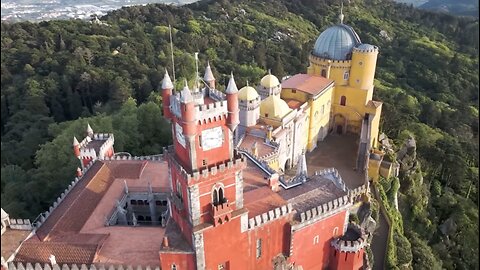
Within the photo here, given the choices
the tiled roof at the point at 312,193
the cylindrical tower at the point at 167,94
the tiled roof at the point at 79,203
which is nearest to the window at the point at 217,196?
the cylindrical tower at the point at 167,94

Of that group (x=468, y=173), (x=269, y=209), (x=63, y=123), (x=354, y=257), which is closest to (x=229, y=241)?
(x=269, y=209)

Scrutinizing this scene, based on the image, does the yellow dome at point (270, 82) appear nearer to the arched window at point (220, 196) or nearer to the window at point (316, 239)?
the window at point (316, 239)

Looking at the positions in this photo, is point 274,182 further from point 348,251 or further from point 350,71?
point 350,71

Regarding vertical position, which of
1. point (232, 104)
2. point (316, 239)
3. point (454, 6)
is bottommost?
point (316, 239)

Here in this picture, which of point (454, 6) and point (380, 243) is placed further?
point (380, 243)

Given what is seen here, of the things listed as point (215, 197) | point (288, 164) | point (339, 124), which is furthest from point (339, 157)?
point (215, 197)

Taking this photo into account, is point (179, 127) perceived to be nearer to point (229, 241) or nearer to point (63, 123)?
point (229, 241)
